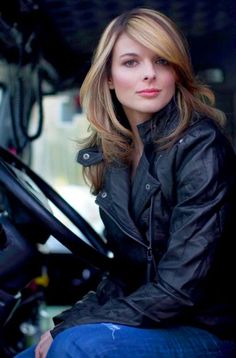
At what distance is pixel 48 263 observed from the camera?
3.71m

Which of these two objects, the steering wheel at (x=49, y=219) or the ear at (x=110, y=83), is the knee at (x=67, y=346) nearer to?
the steering wheel at (x=49, y=219)

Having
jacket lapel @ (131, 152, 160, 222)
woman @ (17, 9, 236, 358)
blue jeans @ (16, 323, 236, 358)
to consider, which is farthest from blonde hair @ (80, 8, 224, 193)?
blue jeans @ (16, 323, 236, 358)

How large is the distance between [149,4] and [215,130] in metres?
0.90

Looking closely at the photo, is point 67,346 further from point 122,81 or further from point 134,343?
point 122,81

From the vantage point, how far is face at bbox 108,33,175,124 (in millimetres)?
1842

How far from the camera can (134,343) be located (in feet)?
5.27

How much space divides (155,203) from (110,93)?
1.44ft

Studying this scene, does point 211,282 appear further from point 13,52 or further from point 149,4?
point 13,52

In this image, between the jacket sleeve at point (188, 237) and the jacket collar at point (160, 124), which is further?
the jacket collar at point (160, 124)

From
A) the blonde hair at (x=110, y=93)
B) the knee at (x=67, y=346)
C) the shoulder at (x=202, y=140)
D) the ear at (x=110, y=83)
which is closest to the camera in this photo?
the knee at (x=67, y=346)

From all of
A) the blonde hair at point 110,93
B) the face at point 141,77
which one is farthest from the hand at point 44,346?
the face at point 141,77

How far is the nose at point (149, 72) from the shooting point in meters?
1.82

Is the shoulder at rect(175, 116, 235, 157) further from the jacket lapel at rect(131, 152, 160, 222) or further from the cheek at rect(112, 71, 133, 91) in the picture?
the cheek at rect(112, 71, 133, 91)

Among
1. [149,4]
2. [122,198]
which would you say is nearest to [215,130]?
[122,198]
